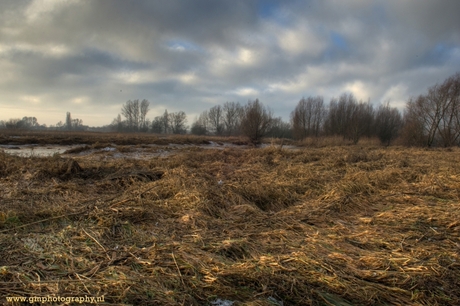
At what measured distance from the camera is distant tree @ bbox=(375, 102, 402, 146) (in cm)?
4791

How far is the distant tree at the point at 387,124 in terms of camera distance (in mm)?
47906

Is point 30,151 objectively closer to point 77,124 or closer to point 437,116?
point 437,116

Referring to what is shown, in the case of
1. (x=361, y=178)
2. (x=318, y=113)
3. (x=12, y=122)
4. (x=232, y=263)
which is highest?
(x=318, y=113)

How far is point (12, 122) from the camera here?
2319 inches

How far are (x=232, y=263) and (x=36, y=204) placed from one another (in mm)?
3706

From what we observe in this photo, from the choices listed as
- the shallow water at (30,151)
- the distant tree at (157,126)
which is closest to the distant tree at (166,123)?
the distant tree at (157,126)

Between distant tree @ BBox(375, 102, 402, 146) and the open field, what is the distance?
163 feet

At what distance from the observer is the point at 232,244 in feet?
9.21

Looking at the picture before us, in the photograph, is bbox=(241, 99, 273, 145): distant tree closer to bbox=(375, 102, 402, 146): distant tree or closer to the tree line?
the tree line

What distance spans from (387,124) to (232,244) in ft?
190

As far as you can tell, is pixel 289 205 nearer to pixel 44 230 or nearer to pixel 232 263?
pixel 232 263

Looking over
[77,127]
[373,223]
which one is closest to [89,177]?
[373,223]

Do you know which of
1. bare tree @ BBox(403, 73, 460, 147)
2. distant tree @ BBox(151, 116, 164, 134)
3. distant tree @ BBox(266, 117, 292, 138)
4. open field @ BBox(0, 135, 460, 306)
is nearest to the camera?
open field @ BBox(0, 135, 460, 306)

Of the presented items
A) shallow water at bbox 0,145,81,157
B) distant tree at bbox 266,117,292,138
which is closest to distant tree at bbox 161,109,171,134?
distant tree at bbox 266,117,292,138
